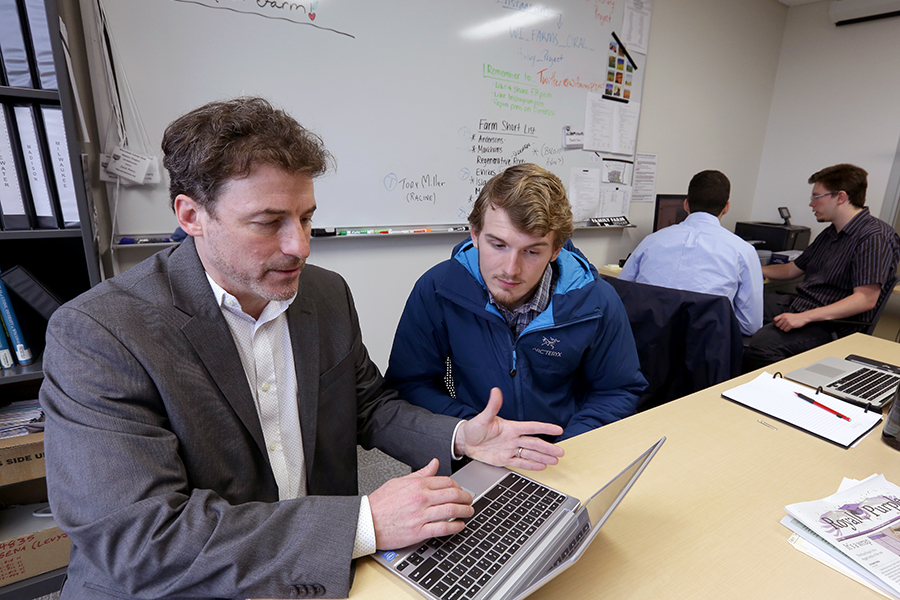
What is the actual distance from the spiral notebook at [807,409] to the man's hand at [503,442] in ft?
2.23

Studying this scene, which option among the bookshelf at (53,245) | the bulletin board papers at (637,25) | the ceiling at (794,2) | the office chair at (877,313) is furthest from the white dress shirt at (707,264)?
the ceiling at (794,2)

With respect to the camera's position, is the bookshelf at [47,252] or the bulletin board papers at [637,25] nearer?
the bookshelf at [47,252]

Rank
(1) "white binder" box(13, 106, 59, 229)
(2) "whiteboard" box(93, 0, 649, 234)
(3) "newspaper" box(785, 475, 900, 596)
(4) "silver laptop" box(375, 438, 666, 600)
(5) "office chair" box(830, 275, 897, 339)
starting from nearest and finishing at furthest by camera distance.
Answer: (4) "silver laptop" box(375, 438, 666, 600)
(3) "newspaper" box(785, 475, 900, 596)
(1) "white binder" box(13, 106, 59, 229)
(2) "whiteboard" box(93, 0, 649, 234)
(5) "office chair" box(830, 275, 897, 339)

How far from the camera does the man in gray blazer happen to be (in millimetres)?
662

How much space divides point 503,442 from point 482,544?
0.25 metres

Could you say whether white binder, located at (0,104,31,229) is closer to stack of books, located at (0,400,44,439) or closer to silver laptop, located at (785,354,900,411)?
stack of books, located at (0,400,44,439)

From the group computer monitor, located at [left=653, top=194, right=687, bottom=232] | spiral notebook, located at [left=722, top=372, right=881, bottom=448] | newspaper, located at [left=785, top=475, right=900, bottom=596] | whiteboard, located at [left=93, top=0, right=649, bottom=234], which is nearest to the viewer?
newspaper, located at [left=785, top=475, right=900, bottom=596]

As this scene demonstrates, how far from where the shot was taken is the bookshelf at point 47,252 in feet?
4.02

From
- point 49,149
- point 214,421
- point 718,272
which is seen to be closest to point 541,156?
point 718,272

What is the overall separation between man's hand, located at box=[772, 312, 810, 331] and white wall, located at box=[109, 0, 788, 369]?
117 centimetres

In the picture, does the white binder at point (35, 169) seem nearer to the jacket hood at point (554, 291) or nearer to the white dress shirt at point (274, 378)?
the white dress shirt at point (274, 378)

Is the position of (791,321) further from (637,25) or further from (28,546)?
(28,546)

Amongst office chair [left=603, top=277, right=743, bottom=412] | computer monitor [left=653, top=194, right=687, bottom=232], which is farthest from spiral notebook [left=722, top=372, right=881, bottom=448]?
computer monitor [left=653, top=194, right=687, bottom=232]

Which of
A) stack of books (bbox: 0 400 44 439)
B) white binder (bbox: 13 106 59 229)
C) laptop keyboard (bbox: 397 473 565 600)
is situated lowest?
stack of books (bbox: 0 400 44 439)
